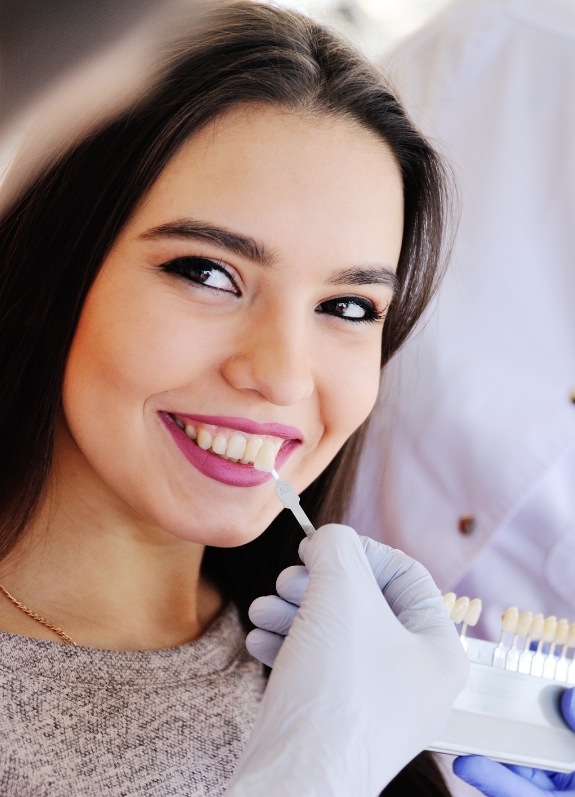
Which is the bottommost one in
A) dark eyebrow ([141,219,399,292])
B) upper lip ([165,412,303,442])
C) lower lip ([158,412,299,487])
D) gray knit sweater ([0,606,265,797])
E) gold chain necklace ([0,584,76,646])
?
gray knit sweater ([0,606,265,797])

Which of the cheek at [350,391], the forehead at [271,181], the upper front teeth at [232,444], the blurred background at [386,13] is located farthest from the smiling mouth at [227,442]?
the blurred background at [386,13]

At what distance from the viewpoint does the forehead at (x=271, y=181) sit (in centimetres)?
110

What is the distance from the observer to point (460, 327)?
1.71 meters

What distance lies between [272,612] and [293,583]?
41 millimetres

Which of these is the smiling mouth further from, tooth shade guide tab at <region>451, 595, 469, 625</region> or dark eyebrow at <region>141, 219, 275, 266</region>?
tooth shade guide tab at <region>451, 595, 469, 625</region>

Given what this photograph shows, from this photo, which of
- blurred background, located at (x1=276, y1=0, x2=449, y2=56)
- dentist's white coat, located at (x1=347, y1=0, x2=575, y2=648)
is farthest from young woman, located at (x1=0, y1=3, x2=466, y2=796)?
blurred background, located at (x1=276, y1=0, x2=449, y2=56)

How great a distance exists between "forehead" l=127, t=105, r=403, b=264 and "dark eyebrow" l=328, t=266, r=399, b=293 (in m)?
0.03

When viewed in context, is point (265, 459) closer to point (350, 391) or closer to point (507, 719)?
point (350, 391)

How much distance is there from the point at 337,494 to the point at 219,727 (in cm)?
48

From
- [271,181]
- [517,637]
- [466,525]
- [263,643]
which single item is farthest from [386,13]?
[263,643]

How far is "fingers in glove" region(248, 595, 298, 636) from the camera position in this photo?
3.49ft

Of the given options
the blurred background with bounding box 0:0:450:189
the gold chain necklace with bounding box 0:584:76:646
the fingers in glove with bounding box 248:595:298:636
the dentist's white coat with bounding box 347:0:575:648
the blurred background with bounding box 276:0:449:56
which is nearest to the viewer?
the blurred background with bounding box 0:0:450:189

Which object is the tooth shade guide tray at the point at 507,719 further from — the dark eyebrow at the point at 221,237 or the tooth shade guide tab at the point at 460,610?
the dark eyebrow at the point at 221,237

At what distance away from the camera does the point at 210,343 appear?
3.66 feet
